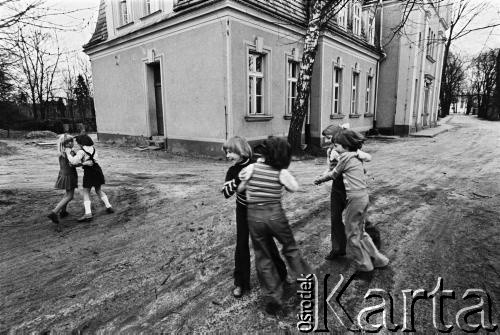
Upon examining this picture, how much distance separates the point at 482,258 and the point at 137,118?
12975 millimetres

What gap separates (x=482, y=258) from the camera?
353cm

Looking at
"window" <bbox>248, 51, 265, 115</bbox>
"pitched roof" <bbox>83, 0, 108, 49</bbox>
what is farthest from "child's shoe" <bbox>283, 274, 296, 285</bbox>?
"pitched roof" <bbox>83, 0, 108, 49</bbox>

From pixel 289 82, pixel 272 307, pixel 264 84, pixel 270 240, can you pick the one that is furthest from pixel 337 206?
pixel 289 82

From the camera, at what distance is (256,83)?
10930 mm

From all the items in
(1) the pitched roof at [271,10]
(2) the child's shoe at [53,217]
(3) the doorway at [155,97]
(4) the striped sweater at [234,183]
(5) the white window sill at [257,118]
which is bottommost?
(2) the child's shoe at [53,217]

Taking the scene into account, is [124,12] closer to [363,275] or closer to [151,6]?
[151,6]

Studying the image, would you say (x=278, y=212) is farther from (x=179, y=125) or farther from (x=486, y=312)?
(x=179, y=125)

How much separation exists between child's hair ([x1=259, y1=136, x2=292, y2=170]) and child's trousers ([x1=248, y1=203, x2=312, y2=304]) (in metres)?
0.36

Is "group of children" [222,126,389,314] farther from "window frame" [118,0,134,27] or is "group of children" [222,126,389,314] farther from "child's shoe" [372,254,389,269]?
"window frame" [118,0,134,27]

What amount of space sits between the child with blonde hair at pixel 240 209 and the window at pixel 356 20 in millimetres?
16825

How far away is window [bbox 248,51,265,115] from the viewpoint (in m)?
10.7

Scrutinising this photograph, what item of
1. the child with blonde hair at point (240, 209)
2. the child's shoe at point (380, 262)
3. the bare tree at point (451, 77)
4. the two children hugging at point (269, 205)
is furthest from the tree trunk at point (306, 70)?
the bare tree at point (451, 77)

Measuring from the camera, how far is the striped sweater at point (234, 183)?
8.62 feet

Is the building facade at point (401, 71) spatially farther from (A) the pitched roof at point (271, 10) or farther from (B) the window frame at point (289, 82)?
(B) the window frame at point (289, 82)
